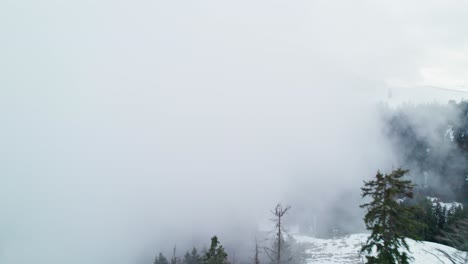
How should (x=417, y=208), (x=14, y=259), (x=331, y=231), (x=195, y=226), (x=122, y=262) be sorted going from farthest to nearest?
(x=14, y=259) < (x=195, y=226) < (x=122, y=262) < (x=331, y=231) < (x=417, y=208)

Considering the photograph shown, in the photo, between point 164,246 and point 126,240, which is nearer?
point 164,246

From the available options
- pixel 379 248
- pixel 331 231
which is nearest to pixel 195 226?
pixel 331 231

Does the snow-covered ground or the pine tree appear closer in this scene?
the pine tree

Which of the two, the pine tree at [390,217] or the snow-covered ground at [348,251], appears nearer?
the pine tree at [390,217]

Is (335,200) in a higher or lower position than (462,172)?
lower

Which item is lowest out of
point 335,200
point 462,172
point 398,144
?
point 335,200

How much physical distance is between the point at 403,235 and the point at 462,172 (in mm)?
167940

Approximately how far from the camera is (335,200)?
167 meters

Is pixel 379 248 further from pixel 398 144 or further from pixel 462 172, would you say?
pixel 398 144

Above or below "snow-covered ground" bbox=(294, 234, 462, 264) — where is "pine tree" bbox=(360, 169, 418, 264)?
above

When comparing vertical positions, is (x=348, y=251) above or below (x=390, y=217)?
below

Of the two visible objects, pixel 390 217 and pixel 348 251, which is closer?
pixel 390 217

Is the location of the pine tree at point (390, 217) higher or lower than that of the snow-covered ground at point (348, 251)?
higher

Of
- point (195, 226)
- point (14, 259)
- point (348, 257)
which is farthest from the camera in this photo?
point (14, 259)
